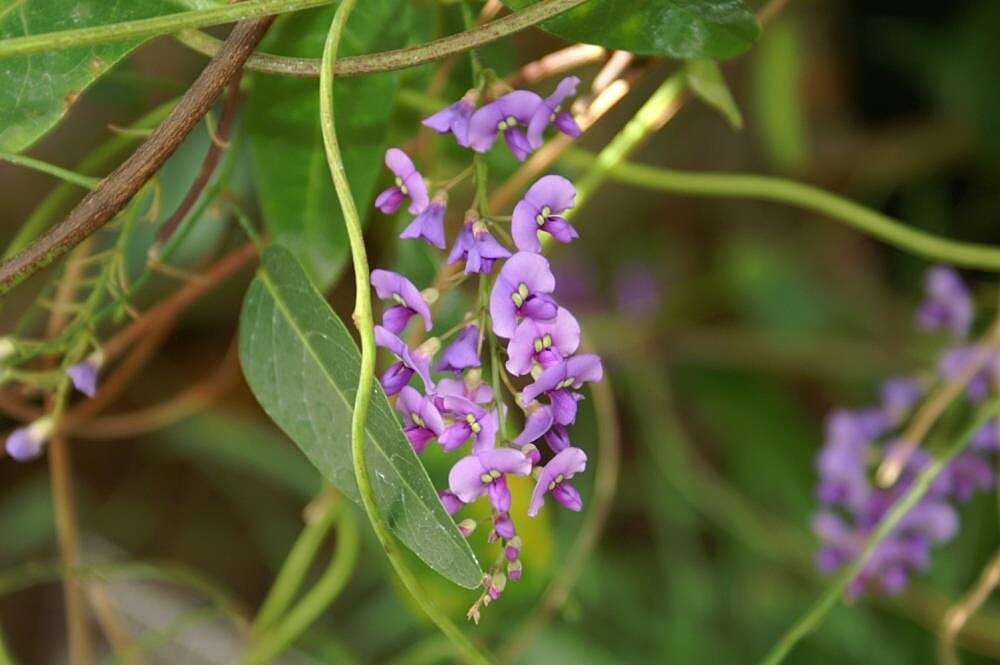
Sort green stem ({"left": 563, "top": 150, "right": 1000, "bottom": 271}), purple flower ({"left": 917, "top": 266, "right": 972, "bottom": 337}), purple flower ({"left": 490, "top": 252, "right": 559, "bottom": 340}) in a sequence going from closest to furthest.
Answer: purple flower ({"left": 490, "top": 252, "right": 559, "bottom": 340})
green stem ({"left": 563, "top": 150, "right": 1000, "bottom": 271})
purple flower ({"left": 917, "top": 266, "right": 972, "bottom": 337})

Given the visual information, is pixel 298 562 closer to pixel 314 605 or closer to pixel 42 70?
pixel 314 605

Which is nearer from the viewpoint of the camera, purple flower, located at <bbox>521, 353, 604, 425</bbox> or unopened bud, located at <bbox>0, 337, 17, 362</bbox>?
purple flower, located at <bbox>521, 353, 604, 425</bbox>

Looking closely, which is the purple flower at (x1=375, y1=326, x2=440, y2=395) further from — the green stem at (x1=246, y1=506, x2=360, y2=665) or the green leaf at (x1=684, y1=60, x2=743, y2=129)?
the green stem at (x1=246, y1=506, x2=360, y2=665)

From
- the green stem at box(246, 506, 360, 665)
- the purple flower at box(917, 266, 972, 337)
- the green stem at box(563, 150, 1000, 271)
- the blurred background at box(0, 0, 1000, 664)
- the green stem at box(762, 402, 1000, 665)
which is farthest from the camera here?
the blurred background at box(0, 0, 1000, 664)

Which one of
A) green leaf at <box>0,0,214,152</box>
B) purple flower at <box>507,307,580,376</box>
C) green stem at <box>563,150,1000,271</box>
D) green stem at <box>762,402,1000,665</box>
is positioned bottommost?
green stem at <box>762,402,1000,665</box>

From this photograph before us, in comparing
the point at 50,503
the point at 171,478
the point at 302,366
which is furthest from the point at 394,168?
the point at 171,478

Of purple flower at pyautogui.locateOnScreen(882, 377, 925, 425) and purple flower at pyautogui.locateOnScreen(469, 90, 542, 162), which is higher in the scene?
purple flower at pyautogui.locateOnScreen(469, 90, 542, 162)

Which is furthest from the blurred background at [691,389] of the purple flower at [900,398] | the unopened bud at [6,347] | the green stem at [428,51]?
the green stem at [428,51]

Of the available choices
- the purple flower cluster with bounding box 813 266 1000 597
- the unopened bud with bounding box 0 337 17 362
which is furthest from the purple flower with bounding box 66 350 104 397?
the purple flower cluster with bounding box 813 266 1000 597

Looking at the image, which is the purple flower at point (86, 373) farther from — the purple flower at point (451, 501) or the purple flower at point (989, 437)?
the purple flower at point (989, 437)
